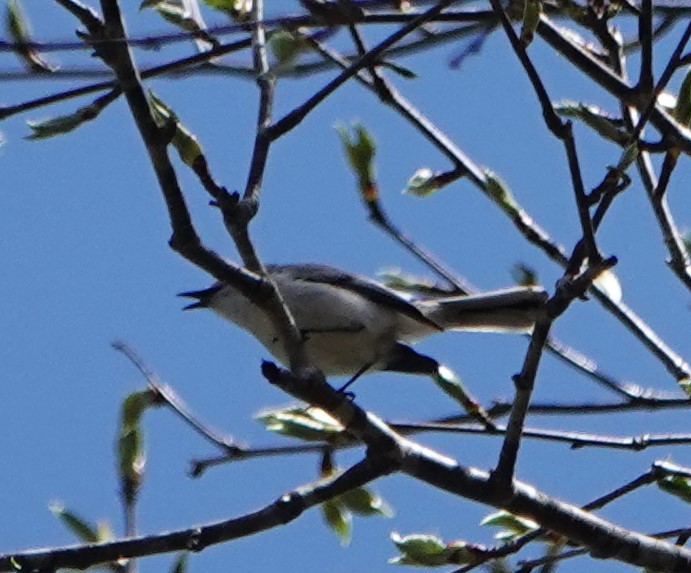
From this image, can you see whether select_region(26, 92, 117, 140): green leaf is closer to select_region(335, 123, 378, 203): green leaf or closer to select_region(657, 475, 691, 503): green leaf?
select_region(335, 123, 378, 203): green leaf

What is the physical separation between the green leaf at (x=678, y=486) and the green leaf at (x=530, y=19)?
1197 millimetres

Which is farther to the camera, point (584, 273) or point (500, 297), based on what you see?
point (500, 297)

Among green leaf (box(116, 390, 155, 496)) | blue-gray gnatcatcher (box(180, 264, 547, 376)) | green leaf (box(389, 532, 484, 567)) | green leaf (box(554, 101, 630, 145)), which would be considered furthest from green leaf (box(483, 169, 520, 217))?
green leaf (box(116, 390, 155, 496))

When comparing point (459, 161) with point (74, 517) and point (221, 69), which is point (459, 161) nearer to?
point (221, 69)

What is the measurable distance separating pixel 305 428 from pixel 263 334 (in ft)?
3.80

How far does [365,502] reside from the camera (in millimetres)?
3275

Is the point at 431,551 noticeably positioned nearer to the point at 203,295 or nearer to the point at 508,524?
the point at 508,524

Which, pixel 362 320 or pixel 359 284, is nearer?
pixel 362 320

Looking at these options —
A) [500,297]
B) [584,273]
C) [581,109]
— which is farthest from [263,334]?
[584,273]

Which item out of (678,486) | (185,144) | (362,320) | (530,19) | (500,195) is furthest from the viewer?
(362,320)

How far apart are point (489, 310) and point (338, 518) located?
1.06m

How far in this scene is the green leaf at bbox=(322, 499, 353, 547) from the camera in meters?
3.31

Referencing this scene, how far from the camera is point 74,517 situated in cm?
320

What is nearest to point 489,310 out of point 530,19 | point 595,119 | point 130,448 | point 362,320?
point 362,320
